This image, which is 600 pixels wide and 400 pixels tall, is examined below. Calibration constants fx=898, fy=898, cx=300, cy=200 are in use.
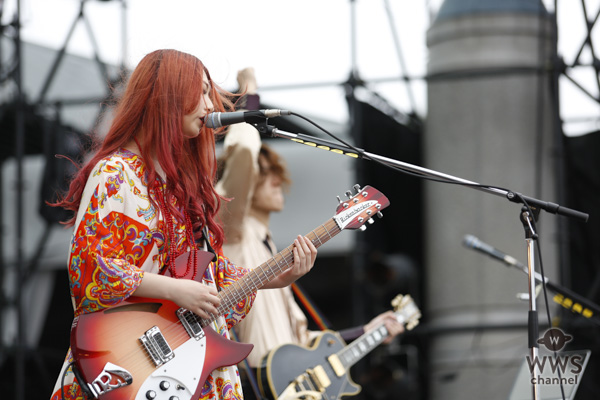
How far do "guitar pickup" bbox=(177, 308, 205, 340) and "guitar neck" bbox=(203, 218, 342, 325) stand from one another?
133 mm

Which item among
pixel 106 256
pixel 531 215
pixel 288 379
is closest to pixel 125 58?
pixel 106 256

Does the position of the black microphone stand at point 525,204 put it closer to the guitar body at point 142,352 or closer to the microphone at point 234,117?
the microphone at point 234,117

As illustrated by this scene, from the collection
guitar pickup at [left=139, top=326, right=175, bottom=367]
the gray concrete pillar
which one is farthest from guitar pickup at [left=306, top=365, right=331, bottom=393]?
the gray concrete pillar

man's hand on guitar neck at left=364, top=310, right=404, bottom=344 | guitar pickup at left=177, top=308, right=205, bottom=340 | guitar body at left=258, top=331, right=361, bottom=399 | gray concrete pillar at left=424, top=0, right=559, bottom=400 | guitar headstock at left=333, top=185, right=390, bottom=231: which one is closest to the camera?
guitar pickup at left=177, top=308, right=205, bottom=340

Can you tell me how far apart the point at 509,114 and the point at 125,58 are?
495 cm

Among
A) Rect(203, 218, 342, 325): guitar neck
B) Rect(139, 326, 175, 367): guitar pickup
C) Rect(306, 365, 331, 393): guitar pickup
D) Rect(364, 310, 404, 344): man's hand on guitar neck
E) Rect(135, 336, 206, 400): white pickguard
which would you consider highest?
Rect(203, 218, 342, 325): guitar neck

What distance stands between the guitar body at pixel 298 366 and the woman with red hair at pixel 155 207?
1.14 m

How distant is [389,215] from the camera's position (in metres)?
8.41

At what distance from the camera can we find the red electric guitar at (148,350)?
2.55m

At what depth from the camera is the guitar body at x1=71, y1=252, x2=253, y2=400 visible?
8.36 feet

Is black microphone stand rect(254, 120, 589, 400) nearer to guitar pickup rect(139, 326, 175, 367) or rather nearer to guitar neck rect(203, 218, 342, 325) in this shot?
guitar neck rect(203, 218, 342, 325)

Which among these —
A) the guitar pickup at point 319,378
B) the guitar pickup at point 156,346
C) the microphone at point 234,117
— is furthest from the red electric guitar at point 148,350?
the guitar pickup at point 319,378

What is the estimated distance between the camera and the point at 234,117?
281 centimetres

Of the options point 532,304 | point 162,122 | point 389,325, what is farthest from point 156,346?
point 389,325
